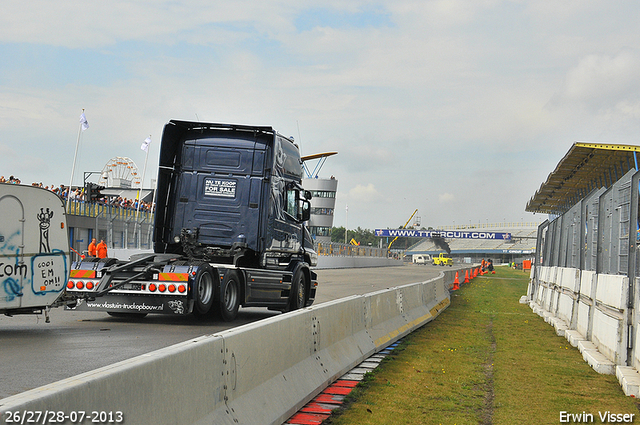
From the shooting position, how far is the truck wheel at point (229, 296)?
13.2 meters

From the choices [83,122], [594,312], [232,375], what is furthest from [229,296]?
[83,122]

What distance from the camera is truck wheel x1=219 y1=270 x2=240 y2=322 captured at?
13156mm

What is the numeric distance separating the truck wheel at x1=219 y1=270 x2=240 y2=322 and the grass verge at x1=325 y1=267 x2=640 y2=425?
129 inches

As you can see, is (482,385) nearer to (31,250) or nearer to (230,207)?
(31,250)

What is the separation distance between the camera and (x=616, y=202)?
10039 millimetres

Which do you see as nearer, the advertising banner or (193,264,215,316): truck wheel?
(193,264,215,316): truck wheel

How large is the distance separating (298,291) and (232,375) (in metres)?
10.1

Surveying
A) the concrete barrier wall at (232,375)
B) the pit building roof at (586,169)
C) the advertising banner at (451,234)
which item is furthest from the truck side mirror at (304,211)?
the advertising banner at (451,234)

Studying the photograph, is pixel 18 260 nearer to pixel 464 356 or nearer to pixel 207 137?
pixel 207 137

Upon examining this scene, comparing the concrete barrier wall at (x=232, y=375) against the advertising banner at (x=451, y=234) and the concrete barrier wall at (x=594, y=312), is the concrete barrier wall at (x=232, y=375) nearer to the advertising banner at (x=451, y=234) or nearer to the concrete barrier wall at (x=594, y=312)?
the concrete barrier wall at (x=594, y=312)

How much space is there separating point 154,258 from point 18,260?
10.0ft

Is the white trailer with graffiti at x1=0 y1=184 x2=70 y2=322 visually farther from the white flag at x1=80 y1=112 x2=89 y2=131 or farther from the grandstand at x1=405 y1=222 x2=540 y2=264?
the grandstand at x1=405 y1=222 x2=540 y2=264

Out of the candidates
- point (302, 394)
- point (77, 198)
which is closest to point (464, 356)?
point (302, 394)

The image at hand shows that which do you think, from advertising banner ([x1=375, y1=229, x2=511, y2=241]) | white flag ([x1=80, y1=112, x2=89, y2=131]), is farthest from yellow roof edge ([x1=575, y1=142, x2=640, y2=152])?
advertising banner ([x1=375, y1=229, x2=511, y2=241])
